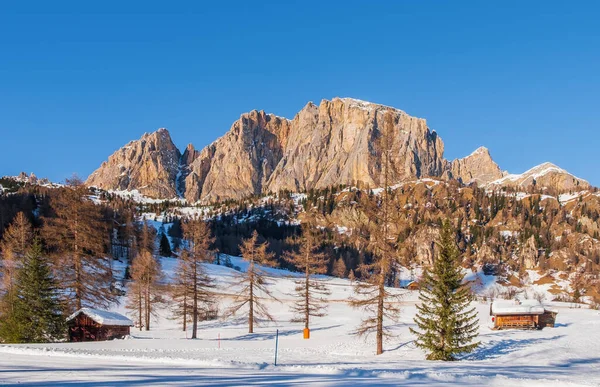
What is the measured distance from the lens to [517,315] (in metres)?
48.4

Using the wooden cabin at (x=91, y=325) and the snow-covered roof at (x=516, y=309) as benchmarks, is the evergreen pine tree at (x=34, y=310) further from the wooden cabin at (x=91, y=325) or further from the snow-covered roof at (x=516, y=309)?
the snow-covered roof at (x=516, y=309)

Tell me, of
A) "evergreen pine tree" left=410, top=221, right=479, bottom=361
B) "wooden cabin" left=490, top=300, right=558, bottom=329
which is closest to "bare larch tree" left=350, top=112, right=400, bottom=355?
"evergreen pine tree" left=410, top=221, right=479, bottom=361

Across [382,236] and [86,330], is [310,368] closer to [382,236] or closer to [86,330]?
[382,236]

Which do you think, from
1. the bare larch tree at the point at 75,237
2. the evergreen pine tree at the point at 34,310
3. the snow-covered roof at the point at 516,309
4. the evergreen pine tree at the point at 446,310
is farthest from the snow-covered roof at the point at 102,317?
the snow-covered roof at the point at 516,309

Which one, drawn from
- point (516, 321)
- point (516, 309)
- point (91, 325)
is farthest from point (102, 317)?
point (516, 321)

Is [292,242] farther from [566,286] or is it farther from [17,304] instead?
[17,304]

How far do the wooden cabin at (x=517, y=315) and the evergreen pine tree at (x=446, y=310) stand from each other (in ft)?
77.9

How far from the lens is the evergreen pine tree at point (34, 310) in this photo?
26.5 meters

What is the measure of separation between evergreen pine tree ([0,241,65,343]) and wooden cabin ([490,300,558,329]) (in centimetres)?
3979

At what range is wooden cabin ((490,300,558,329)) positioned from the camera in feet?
158

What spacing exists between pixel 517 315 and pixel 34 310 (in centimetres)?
4333

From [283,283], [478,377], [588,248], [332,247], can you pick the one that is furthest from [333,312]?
[588,248]

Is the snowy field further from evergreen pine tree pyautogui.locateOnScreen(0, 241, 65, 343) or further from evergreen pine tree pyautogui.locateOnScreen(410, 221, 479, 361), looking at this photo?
evergreen pine tree pyautogui.locateOnScreen(0, 241, 65, 343)

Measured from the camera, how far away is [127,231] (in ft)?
333
